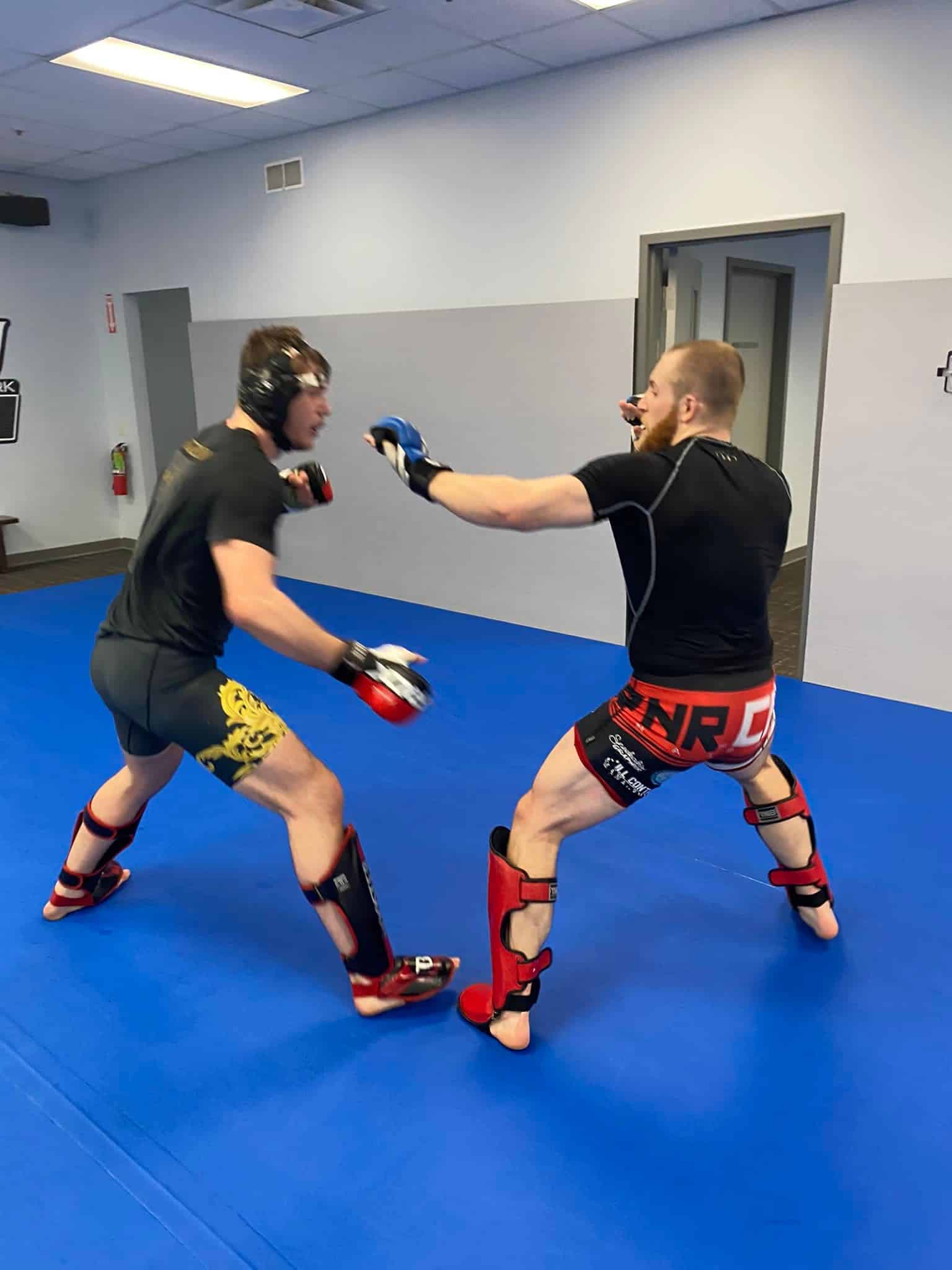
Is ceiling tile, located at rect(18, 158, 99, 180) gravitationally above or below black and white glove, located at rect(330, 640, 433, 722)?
above

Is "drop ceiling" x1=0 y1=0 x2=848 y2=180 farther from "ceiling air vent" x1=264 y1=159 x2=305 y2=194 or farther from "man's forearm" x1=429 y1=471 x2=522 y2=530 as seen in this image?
"man's forearm" x1=429 y1=471 x2=522 y2=530

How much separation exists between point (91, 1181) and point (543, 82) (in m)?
4.87

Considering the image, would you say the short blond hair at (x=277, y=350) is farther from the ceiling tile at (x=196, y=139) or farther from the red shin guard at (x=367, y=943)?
the ceiling tile at (x=196, y=139)

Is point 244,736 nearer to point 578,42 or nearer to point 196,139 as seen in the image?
point 578,42

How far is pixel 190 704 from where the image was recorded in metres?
2.03

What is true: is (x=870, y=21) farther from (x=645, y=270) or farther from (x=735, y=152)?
(x=645, y=270)

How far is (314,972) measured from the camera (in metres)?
2.30

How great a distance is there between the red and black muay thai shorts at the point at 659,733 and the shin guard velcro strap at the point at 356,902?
54cm

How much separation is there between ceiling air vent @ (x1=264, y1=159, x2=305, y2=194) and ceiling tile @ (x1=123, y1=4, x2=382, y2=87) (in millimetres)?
1109

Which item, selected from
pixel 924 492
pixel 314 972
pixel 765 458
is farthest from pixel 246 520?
pixel 765 458

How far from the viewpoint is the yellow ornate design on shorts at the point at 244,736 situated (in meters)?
1.96

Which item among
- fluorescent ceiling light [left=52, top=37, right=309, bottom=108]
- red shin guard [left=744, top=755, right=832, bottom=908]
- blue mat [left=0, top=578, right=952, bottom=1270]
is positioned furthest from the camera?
fluorescent ceiling light [left=52, top=37, right=309, bottom=108]

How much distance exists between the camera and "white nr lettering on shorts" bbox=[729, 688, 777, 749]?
1948 millimetres

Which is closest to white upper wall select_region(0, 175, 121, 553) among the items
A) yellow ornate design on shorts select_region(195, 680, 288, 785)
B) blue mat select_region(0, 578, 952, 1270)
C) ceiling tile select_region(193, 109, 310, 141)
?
ceiling tile select_region(193, 109, 310, 141)
